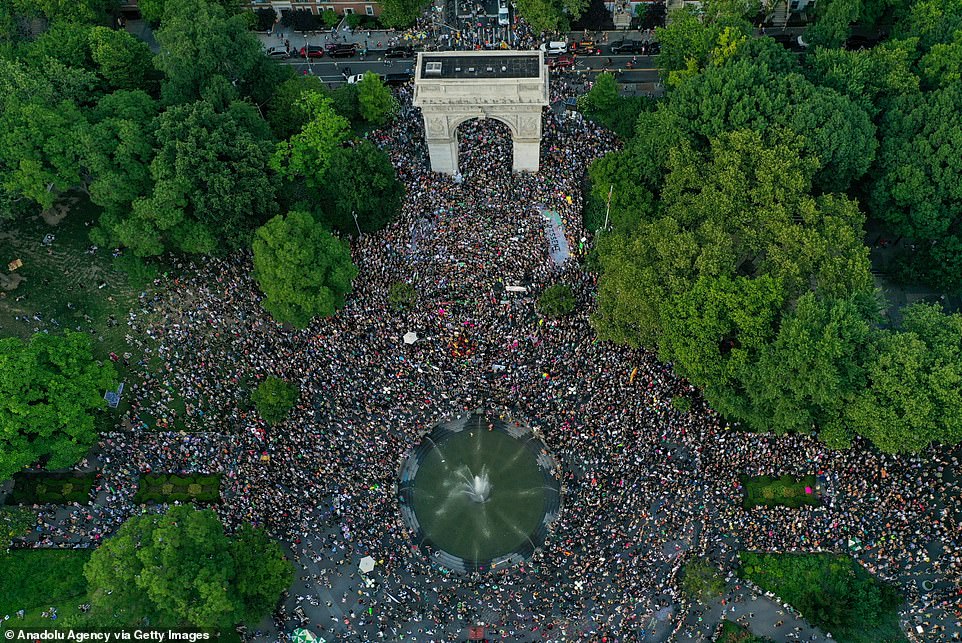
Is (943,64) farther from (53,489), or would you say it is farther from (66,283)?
(53,489)

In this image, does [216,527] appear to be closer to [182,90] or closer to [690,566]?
[690,566]

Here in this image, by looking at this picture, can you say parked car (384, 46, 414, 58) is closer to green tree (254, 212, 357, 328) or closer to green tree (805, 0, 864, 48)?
green tree (254, 212, 357, 328)

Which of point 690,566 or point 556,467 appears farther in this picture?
point 556,467

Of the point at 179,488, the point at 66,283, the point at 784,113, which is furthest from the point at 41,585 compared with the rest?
the point at 784,113

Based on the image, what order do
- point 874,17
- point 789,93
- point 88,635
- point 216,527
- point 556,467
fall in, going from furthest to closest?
point 874,17
point 789,93
point 556,467
point 216,527
point 88,635

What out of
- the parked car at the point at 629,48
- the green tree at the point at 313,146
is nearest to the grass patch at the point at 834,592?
the green tree at the point at 313,146

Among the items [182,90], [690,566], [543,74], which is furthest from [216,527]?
[543,74]
